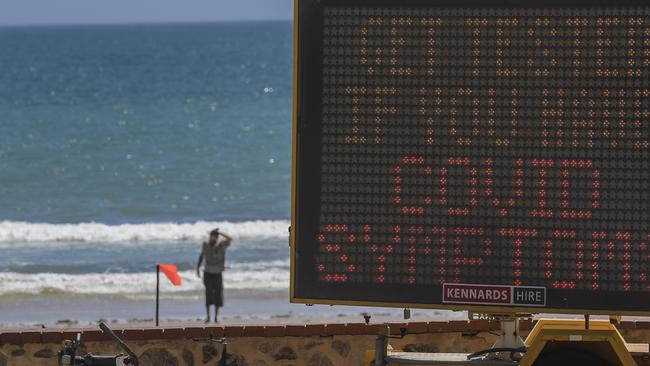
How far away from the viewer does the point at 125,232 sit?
3866cm

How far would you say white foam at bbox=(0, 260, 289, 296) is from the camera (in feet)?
95.7

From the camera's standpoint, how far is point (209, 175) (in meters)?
54.0

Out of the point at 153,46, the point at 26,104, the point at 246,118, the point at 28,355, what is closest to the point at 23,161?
the point at 246,118

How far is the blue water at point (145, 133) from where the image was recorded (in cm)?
4688

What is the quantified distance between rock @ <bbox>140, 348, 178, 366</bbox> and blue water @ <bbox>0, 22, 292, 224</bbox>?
2945 centimetres

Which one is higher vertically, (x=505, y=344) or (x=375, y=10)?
(x=375, y=10)

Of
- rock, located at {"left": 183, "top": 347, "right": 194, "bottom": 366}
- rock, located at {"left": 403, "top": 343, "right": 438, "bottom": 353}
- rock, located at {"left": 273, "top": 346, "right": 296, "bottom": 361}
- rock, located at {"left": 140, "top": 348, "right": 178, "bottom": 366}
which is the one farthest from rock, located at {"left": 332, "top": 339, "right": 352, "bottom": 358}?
rock, located at {"left": 140, "top": 348, "right": 178, "bottom": 366}

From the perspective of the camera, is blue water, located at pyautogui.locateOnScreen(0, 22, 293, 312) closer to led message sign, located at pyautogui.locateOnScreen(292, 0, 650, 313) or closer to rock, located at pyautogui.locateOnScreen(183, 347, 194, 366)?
rock, located at pyautogui.locateOnScreen(183, 347, 194, 366)

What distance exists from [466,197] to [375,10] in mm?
1399

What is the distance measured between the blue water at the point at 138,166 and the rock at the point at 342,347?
53.6 ft

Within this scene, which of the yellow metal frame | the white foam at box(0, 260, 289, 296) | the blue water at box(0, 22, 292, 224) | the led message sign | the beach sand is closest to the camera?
the yellow metal frame

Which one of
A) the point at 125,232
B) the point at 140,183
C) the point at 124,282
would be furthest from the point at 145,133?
the point at 124,282

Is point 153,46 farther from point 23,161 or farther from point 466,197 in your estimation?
point 466,197

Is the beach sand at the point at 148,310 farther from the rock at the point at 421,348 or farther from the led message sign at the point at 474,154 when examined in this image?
the led message sign at the point at 474,154
